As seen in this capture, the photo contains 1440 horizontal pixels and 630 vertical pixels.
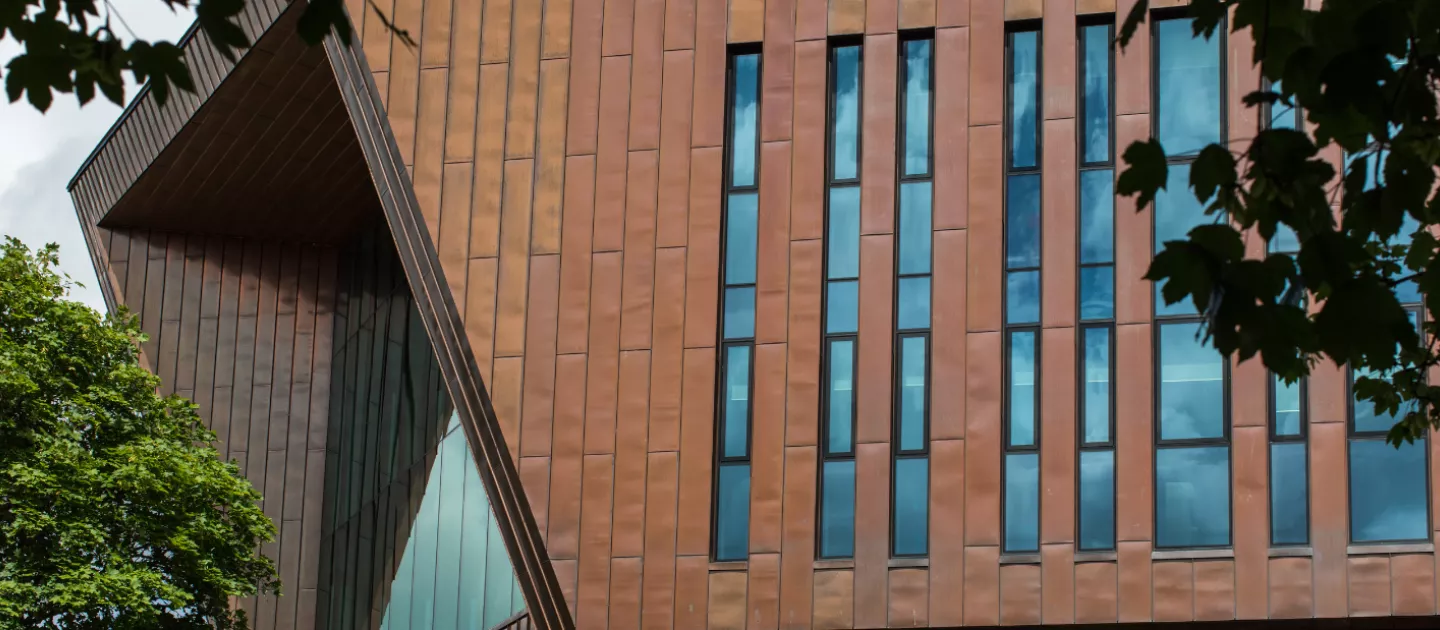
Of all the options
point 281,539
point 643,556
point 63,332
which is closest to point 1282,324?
point 643,556

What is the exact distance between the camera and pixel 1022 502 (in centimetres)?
2348

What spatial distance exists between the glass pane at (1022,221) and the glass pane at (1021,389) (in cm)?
97

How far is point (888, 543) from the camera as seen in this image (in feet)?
77.9

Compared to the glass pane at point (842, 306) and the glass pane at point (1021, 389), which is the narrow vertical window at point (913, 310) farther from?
the glass pane at point (1021, 389)

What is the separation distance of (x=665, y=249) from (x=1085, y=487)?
248 inches

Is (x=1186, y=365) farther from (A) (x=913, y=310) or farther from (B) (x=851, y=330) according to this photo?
(B) (x=851, y=330)

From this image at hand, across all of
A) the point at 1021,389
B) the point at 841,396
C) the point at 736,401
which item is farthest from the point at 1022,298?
the point at 736,401

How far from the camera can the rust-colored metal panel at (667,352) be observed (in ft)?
81.3

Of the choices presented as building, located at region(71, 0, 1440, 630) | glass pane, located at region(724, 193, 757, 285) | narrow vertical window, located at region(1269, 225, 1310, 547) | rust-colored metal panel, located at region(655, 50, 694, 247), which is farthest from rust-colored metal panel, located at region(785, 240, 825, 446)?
narrow vertical window, located at region(1269, 225, 1310, 547)

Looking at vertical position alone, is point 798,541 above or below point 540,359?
below

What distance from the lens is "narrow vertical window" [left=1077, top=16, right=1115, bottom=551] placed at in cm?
2322

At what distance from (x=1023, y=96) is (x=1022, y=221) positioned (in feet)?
5.47

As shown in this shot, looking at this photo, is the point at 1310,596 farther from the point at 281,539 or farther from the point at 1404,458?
the point at 281,539

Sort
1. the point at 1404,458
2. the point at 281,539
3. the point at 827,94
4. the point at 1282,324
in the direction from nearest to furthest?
the point at 1282,324 → the point at 1404,458 → the point at 827,94 → the point at 281,539
